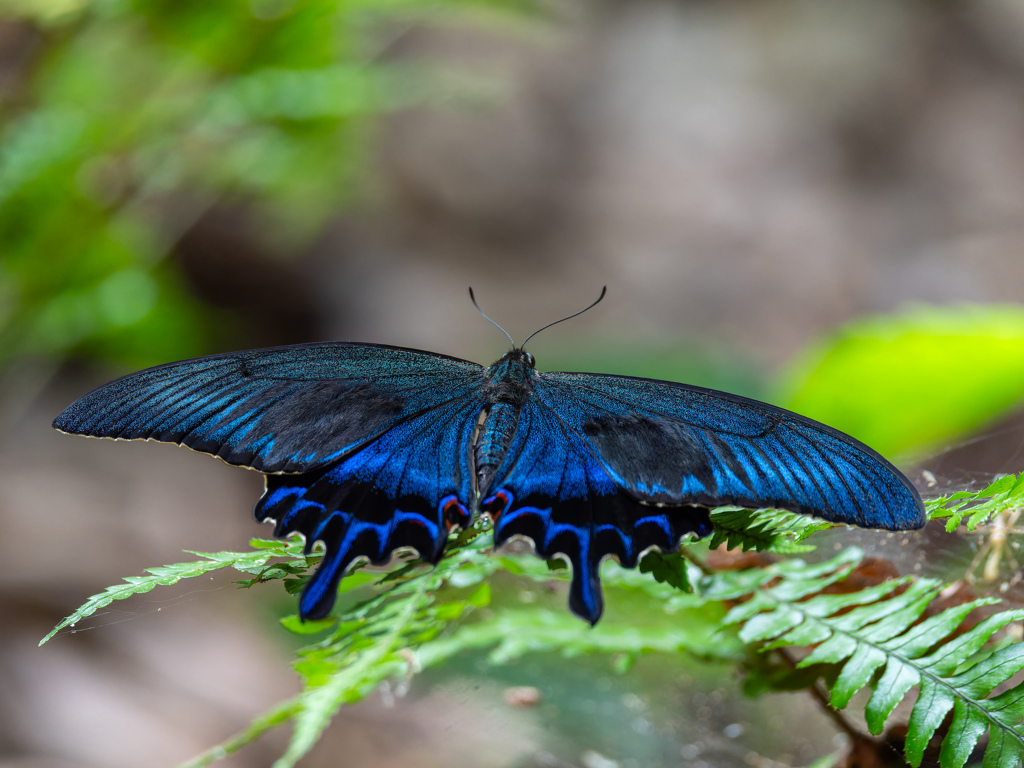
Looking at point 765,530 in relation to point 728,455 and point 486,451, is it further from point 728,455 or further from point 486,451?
point 486,451

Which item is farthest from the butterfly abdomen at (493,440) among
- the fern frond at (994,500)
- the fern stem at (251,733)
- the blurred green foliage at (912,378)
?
the blurred green foliage at (912,378)

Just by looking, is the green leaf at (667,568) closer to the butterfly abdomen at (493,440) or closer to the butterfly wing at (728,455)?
the butterfly wing at (728,455)

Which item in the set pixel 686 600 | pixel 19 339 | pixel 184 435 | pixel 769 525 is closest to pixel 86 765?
pixel 19 339

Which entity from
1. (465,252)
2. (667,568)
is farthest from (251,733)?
(465,252)

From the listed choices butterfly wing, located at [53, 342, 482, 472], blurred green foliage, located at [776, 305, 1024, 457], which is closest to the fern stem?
butterfly wing, located at [53, 342, 482, 472]

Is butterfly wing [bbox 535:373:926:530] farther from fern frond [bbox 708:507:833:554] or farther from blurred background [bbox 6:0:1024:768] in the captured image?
blurred background [bbox 6:0:1024:768]

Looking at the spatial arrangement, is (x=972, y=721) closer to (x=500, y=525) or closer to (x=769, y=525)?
(x=769, y=525)
